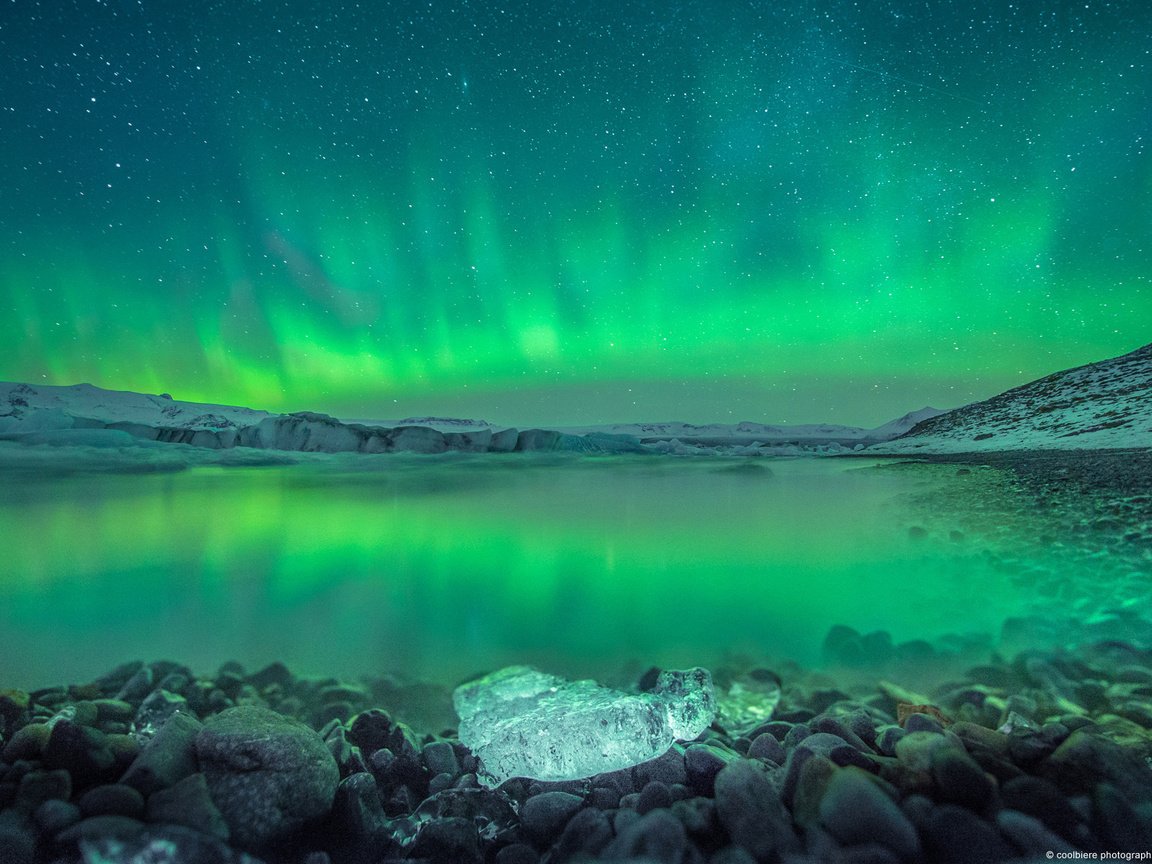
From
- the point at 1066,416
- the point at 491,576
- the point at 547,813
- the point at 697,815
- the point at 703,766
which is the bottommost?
the point at 491,576

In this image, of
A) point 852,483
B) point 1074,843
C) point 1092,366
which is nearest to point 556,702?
point 1074,843

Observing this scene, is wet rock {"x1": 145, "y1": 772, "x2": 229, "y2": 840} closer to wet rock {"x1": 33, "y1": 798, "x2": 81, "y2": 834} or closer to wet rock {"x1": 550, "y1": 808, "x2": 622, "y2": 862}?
wet rock {"x1": 33, "y1": 798, "x2": 81, "y2": 834}

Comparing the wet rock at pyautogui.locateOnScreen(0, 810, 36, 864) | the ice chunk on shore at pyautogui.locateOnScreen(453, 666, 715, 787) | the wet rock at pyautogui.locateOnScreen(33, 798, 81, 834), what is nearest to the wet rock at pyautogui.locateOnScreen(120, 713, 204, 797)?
the wet rock at pyautogui.locateOnScreen(33, 798, 81, 834)

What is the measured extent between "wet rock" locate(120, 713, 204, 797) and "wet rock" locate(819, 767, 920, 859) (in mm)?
2664

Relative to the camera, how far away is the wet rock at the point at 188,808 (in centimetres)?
172

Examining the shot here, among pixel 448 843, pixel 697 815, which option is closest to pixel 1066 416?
pixel 697 815

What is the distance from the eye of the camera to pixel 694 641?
500cm

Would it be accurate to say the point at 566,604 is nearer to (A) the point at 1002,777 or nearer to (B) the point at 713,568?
(B) the point at 713,568

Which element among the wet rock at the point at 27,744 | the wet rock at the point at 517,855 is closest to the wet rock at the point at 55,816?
the wet rock at the point at 27,744

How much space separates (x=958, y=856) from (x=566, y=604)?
4.73m

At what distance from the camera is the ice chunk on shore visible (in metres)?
2.48

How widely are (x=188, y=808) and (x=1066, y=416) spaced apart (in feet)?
69.4

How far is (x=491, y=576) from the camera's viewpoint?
669 cm

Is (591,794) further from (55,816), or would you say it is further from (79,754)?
(79,754)
